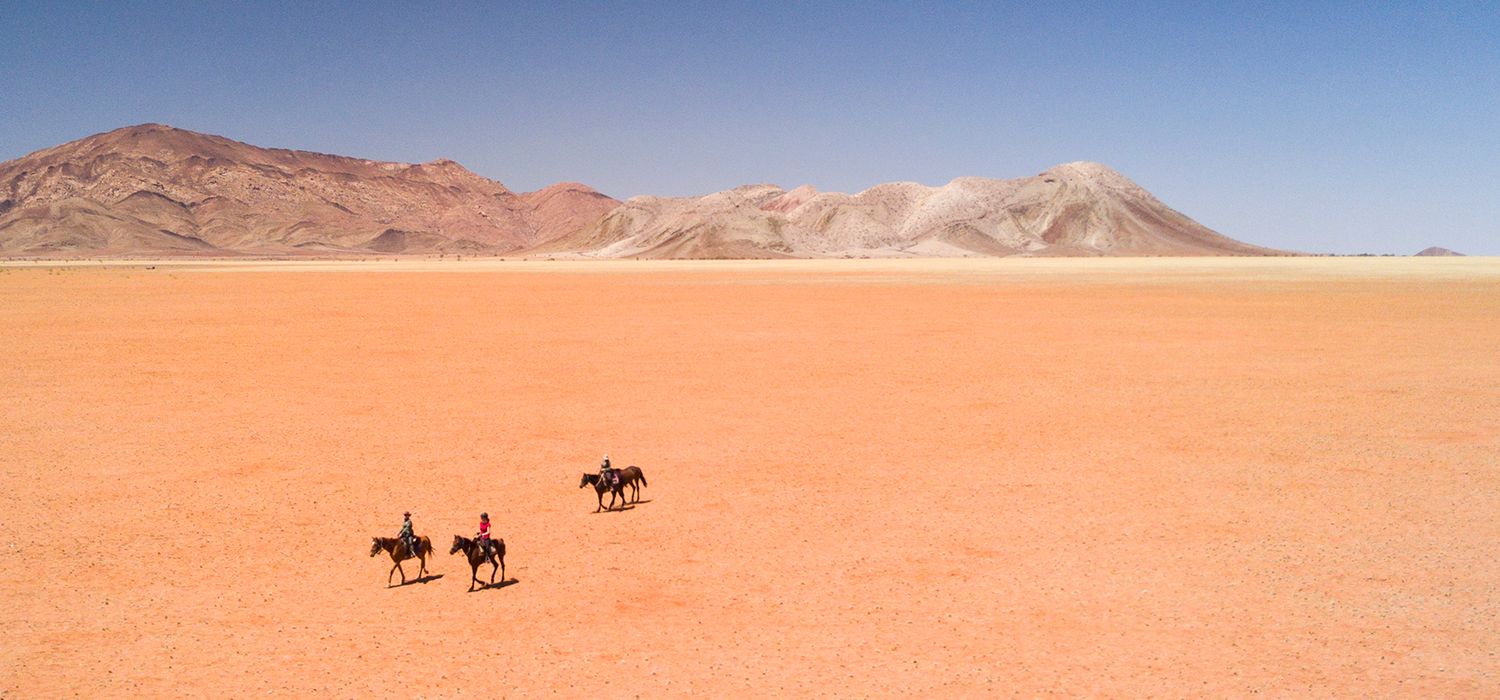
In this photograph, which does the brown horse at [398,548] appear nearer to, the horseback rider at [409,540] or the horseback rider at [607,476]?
the horseback rider at [409,540]

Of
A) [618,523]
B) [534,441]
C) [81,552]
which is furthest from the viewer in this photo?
[534,441]

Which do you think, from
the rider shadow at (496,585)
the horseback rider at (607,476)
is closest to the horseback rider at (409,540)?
the rider shadow at (496,585)

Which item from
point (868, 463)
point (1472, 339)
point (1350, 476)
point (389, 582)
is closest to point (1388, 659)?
point (1350, 476)

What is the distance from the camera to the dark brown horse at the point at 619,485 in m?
11.6

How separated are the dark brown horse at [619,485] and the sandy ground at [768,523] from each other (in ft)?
0.93

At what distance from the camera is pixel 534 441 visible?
1560cm

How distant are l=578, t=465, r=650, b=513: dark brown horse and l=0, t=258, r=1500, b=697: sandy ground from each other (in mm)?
285

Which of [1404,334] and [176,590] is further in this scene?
[1404,334]

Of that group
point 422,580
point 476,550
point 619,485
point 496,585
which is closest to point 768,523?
point 619,485

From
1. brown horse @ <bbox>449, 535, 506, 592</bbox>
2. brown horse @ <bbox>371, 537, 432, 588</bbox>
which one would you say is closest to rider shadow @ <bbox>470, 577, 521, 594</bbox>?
brown horse @ <bbox>449, 535, 506, 592</bbox>

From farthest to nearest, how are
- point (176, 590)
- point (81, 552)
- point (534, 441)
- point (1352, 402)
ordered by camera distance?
point (1352, 402), point (534, 441), point (81, 552), point (176, 590)

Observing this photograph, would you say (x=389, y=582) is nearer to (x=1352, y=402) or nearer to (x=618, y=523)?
(x=618, y=523)

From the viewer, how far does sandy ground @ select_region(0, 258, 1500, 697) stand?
7730mm

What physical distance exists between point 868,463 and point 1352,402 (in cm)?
1066
